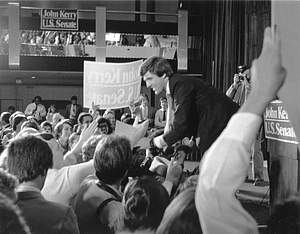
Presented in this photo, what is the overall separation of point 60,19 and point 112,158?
5.08 m

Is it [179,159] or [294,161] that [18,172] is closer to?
[179,159]

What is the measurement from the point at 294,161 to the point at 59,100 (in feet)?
26.8

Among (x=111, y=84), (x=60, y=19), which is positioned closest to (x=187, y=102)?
(x=111, y=84)

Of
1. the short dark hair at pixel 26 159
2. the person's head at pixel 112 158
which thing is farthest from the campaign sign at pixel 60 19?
the short dark hair at pixel 26 159

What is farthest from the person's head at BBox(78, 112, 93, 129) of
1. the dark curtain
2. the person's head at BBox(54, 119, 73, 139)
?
the dark curtain

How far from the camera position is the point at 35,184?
97cm

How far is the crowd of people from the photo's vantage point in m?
0.46

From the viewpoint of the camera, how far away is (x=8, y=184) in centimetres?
88

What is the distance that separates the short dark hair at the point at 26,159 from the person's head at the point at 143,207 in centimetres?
26

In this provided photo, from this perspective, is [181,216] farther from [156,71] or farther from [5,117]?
[5,117]

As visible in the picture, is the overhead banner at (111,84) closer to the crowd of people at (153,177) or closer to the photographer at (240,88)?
the crowd of people at (153,177)

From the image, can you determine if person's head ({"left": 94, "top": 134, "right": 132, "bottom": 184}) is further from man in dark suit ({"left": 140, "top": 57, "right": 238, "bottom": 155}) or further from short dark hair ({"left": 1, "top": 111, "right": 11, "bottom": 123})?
short dark hair ({"left": 1, "top": 111, "right": 11, "bottom": 123})

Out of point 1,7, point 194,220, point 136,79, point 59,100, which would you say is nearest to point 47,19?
point 1,7

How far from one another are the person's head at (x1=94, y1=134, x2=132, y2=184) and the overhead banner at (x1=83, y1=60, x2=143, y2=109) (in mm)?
1850
